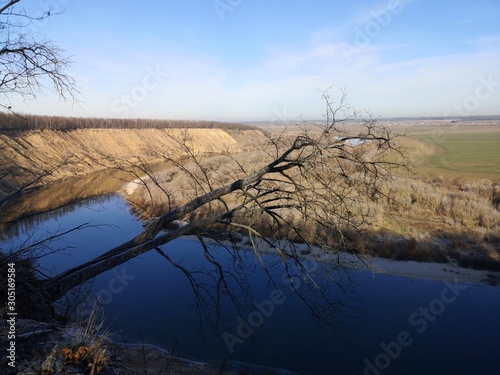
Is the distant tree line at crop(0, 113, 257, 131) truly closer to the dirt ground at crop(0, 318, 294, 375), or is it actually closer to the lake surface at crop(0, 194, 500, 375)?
the lake surface at crop(0, 194, 500, 375)

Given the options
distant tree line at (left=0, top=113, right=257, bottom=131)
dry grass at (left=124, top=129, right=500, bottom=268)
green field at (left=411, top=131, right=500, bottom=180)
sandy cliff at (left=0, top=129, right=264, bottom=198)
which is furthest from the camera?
distant tree line at (left=0, top=113, right=257, bottom=131)

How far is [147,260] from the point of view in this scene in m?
12.0

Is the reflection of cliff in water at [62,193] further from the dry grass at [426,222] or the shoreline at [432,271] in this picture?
the shoreline at [432,271]

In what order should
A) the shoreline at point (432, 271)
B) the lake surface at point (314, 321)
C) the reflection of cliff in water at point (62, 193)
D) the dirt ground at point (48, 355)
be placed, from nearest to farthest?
the dirt ground at point (48, 355)
the lake surface at point (314, 321)
the shoreline at point (432, 271)
the reflection of cliff in water at point (62, 193)

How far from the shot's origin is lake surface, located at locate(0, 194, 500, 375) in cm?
705

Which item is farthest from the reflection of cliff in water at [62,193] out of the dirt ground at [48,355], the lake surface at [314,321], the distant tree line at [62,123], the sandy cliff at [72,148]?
the dirt ground at [48,355]

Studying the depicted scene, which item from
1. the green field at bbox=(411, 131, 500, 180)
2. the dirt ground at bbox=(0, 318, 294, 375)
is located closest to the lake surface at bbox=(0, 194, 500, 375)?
the dirt ground at bbox=(0, 318, 294, 375)

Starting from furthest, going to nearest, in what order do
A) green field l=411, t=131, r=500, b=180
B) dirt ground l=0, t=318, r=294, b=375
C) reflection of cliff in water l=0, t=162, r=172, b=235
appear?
green field l=411, t=131, r=500, b=180 < reflection of cliff in water l=0, t=162, r=172, b=235 < dirt ground l=0, t=318, r=294, b=375

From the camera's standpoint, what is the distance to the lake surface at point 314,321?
705 centimetres

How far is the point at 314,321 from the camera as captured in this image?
27.5 ft

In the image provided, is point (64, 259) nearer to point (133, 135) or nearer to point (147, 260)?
point (147, 260)

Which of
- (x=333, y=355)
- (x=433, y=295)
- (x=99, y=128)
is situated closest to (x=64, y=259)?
(x=333, y=355)

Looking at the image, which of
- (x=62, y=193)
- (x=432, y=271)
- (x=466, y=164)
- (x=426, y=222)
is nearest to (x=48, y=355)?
(x=432, y=271)

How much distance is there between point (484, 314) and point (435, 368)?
2.86 m
